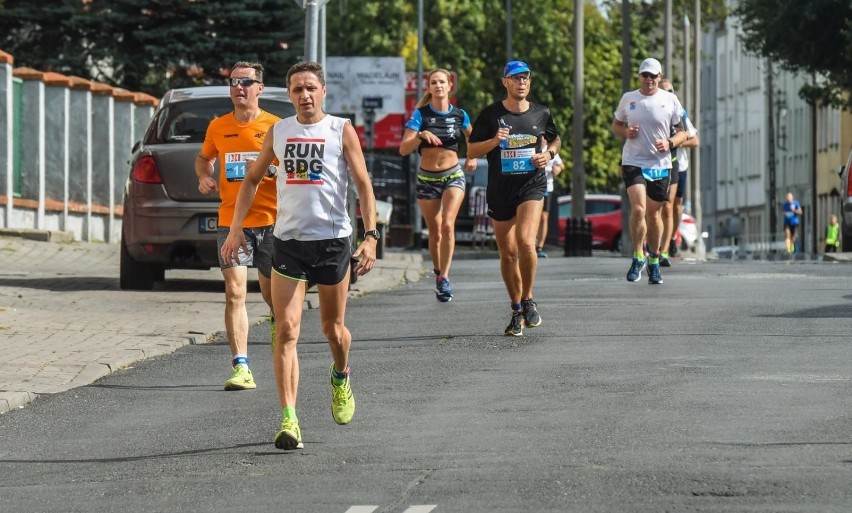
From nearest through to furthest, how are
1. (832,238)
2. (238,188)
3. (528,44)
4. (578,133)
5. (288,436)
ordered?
(288,436), (238,188), (578,133), (832,238), (528,44)

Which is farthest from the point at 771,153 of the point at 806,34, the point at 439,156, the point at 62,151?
the point at 439,156

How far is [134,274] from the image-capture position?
828 inches

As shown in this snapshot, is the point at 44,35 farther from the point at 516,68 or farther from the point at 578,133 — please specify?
the point at 516,68

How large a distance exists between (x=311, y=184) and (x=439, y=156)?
27.9 ft

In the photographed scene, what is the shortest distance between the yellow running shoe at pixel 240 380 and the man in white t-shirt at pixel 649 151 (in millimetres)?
8500

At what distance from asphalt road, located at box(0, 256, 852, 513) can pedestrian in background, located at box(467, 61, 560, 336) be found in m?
0.45

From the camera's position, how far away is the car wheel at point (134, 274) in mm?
20938

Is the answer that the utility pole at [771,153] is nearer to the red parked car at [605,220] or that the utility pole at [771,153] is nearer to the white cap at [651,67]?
the red parked car at [605,220]

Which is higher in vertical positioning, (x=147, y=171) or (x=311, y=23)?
(x=311, y=23)

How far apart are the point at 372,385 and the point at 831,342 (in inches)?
131

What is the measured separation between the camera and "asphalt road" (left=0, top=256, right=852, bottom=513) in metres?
8.41

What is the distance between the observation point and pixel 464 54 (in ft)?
237

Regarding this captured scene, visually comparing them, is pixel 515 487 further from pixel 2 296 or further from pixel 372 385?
pixel 2 296

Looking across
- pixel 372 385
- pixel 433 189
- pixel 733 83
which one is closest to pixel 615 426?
pixel 372 385
